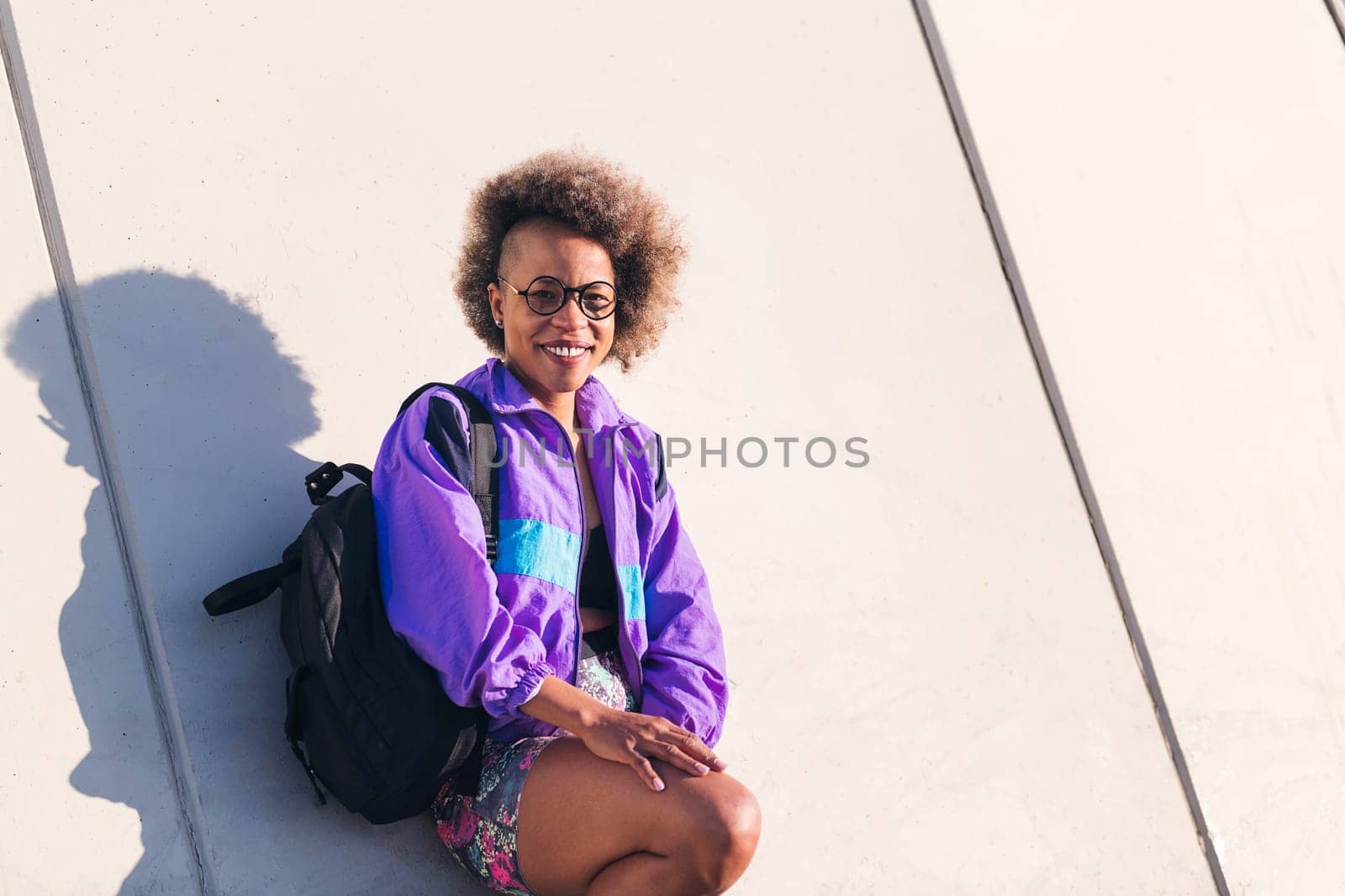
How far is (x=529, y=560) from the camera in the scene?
196cm

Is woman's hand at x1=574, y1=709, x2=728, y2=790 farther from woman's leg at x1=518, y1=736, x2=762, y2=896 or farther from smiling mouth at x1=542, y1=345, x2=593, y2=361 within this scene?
smiling mouth at x1=542, y1=345, x2=593, y2=361

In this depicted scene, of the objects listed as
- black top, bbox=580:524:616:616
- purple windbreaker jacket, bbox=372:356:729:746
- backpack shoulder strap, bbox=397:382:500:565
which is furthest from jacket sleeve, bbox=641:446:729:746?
backpack shoulder strap, bbox=397:382:500:565

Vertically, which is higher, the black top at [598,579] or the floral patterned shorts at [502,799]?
the black top at [598,579]

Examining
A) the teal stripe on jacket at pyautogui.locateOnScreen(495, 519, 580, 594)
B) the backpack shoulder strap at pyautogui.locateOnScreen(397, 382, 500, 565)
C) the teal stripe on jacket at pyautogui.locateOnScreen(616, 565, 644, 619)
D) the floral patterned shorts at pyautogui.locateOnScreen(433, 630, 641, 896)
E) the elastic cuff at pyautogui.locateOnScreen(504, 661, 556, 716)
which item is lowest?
the floral patterned shorts at pyautogui.locateOnScreen(433, 630, 641, 896)

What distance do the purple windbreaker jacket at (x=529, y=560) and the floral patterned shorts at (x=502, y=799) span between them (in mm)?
28

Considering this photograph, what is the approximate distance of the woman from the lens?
1.82m

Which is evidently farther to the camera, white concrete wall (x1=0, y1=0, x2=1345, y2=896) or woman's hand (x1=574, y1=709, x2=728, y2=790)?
white concrete wall (x1=0, y1=0, x2=1345, y2=896)

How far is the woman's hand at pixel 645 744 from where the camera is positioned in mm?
1817

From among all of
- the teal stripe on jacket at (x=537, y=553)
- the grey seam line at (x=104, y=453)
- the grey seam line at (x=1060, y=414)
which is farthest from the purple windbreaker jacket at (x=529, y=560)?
the grey seam line at (x=1060, y=414)

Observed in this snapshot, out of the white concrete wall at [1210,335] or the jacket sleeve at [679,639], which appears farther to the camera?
the white concrete wall at [1210,335]

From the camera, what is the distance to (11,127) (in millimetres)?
2184

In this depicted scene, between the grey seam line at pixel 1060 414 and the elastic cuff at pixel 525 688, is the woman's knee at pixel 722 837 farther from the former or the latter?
the grey seam line at pixel 1060 414

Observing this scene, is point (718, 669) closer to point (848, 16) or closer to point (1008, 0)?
point (848, 16)

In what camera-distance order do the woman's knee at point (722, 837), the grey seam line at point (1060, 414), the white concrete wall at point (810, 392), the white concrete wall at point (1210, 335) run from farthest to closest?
the white concrete wall at point (1210, 335), the grey seam line at point (1060, 414), the white concrete wall at point (810, 392), the woman's knee at point (722, 837)
